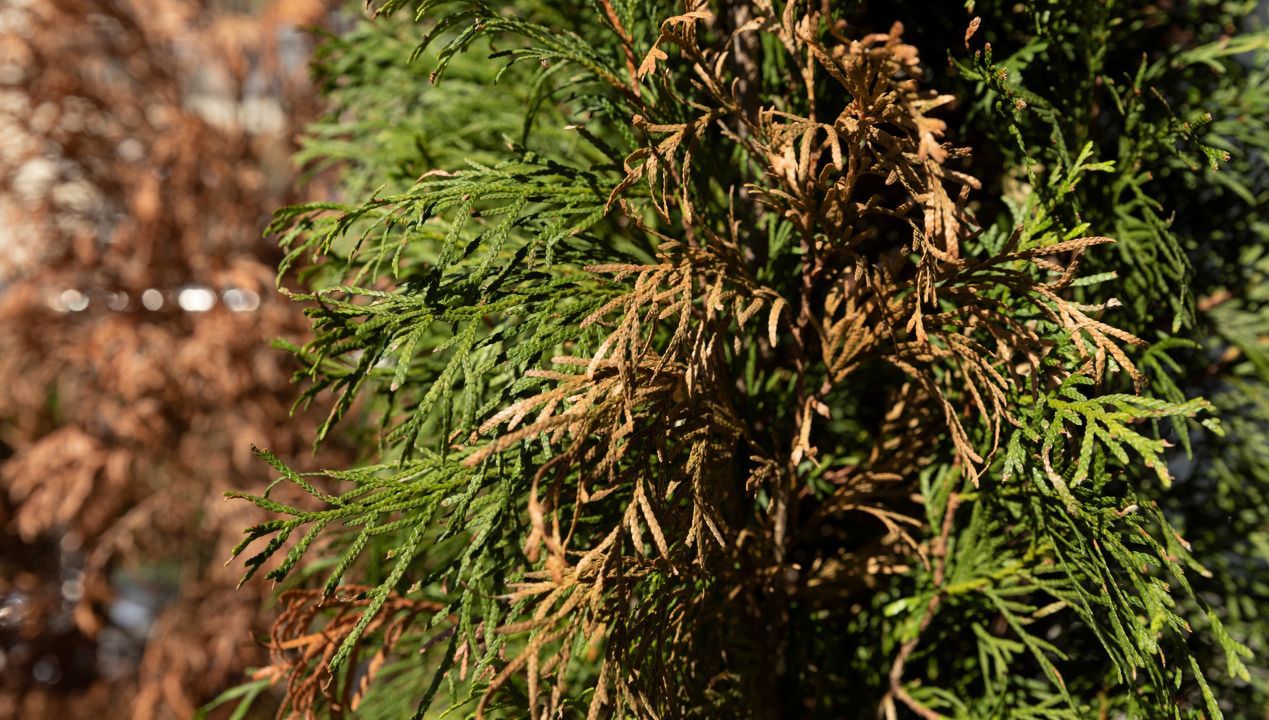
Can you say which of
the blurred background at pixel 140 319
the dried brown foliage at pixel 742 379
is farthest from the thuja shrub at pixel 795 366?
the blurred background at pixel 140 319

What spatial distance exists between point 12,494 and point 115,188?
1903 mm

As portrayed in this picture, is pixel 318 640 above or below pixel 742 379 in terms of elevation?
below

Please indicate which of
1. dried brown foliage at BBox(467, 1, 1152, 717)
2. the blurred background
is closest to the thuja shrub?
dried brown foliage at BBox(467, 1, 1152, 717)

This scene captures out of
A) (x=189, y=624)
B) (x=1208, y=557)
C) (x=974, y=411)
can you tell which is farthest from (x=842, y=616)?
(x=189, y=624)

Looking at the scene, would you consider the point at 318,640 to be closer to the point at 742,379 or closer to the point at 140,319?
the point at 742,379

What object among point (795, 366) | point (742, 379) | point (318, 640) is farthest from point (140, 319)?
point (795, 366)

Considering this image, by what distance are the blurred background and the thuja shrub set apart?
2.64 metres

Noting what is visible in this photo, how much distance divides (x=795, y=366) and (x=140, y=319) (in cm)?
403

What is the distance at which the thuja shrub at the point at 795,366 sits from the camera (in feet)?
4.75

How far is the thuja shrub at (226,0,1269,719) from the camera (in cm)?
145

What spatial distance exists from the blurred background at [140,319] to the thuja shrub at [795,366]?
2643 millimetres

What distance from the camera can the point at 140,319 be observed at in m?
4.72

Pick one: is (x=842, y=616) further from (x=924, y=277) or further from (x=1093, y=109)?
(x=1093, y=109)

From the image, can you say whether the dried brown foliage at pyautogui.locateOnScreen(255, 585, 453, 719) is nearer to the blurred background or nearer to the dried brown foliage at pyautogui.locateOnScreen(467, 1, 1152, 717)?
the dried brown foliage at pyautogui.locateOnScreen(467, 1, 1152, 717)
